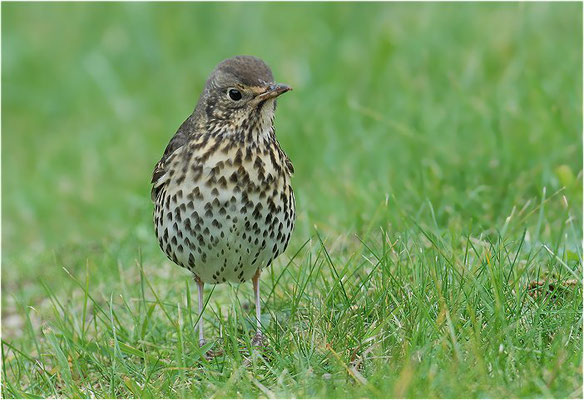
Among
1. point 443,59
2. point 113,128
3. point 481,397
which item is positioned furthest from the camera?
point 113,128

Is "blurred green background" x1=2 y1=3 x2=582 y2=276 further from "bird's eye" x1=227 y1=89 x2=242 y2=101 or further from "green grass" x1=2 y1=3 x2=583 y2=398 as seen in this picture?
"bird's eye" x1=227 y1=89 x2=242 y2=101

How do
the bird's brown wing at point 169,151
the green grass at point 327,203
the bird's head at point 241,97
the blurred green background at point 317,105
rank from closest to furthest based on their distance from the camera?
the green grass at point 327,203, the bird's head at point 241,97, the bird's brown wing at point 169,151, the blurred green background at point 317,105

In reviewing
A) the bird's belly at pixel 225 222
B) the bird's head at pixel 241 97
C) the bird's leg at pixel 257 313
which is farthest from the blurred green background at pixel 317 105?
the bird's head at pixel 241 97

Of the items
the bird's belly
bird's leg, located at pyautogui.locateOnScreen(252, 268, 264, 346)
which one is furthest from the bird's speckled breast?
bird's leg, located at pyautogui.locateOnScreen(252, 268, 264, 346)

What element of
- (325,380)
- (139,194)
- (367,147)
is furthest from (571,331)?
(139,194)

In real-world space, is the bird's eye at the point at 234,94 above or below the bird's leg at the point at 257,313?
above

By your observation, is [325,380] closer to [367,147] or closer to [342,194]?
[342,194]

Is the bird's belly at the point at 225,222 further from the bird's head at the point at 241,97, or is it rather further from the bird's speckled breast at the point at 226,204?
the bird's head at the point at 241,97

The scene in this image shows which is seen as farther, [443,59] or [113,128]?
[113,128]
